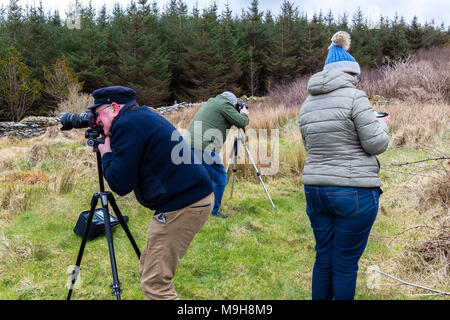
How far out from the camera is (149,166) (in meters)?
1.73

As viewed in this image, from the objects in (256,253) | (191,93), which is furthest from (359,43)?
(256,253)

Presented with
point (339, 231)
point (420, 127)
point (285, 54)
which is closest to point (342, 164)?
point (339, 231)

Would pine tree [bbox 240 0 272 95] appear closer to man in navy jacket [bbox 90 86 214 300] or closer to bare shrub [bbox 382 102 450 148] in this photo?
bare shrub [bbox 382 102 450 148]

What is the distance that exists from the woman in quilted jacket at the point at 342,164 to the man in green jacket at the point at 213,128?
6.67 ft

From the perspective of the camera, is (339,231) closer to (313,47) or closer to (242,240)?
(242,240)

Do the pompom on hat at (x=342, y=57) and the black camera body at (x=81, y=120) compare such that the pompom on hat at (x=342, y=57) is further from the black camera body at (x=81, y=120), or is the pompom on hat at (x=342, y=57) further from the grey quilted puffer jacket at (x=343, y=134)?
the black camera body at (x=81, y=120)

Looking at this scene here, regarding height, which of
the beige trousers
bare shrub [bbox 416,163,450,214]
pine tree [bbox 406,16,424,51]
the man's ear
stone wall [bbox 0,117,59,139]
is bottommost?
bare shrub [bbox 416,163,450,214]

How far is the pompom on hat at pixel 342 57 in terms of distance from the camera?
195 cm

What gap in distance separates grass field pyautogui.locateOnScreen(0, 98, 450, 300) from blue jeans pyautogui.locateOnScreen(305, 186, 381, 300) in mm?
566

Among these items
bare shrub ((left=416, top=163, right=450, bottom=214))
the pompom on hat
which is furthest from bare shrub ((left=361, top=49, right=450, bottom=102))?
the pompom on hat

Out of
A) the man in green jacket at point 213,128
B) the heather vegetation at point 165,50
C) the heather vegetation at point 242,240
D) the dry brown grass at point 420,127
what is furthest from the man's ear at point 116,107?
the heather vegetation at point 165,50

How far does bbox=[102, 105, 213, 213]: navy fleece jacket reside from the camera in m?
1.66

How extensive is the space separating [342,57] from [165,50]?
1080 inches

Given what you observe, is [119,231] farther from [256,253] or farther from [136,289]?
[256,253]
